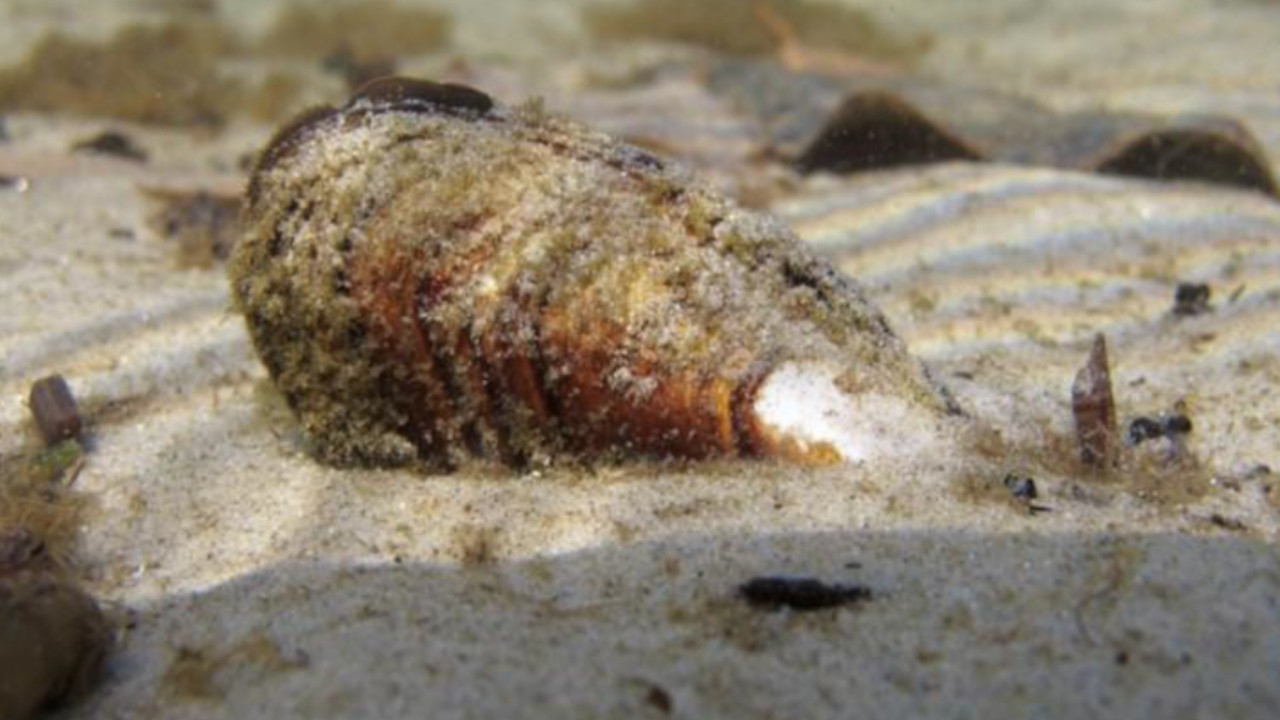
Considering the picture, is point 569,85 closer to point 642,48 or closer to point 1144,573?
point 642,48

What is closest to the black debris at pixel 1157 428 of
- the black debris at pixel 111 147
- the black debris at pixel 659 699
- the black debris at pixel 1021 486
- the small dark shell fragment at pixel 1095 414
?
the small dark shell fragment at pixel 1095 414

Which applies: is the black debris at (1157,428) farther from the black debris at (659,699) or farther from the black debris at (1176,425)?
the black debris at (659,699)

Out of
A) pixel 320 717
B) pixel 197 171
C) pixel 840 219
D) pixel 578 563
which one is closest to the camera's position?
pixel 320 717

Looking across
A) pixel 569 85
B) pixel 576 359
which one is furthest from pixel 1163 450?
pixel 569 85

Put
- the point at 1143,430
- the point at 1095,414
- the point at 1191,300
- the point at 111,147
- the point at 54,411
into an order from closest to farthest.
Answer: the point at 1095,414, the point at 1143,430, the point at 54,411, the point at 1191,300, the point at 111,147

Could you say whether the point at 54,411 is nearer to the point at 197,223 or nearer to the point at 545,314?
the point at 545,314

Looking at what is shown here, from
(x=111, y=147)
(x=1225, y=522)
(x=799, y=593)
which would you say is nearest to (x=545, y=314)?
(x=799, y=593)

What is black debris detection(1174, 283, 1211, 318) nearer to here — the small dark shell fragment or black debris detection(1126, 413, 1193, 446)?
black debris detection(1126, 413, 1193, 446)
